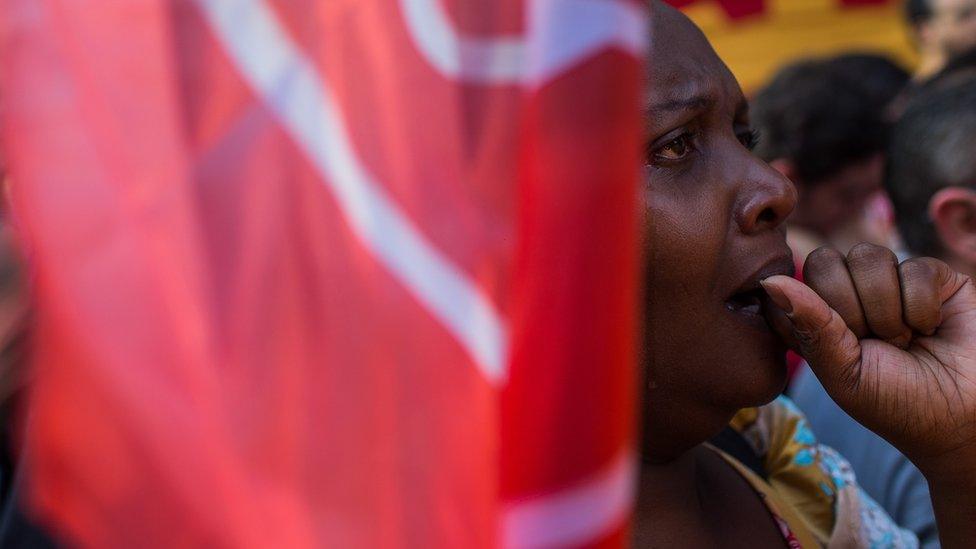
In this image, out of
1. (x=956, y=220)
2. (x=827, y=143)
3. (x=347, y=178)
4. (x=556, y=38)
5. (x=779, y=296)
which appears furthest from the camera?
(x=827, y=143)

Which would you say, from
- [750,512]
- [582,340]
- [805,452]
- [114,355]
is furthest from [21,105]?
[805,452]

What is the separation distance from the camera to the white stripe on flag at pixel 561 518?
686mm

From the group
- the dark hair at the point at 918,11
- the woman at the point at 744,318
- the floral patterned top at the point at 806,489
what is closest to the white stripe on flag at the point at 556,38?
the woman at the point at 744,318

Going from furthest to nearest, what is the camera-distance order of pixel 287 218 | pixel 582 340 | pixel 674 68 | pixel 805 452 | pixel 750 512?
pixel 805 452 < pixel 750 512 < pixel 674 68 < pixel 287 218 < pixel 582 340

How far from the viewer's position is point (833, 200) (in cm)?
332

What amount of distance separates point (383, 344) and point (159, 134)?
0.78ft

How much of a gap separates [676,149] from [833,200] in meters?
2.24

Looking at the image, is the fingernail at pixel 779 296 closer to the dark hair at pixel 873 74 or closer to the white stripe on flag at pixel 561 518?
the white stripe on flag at pixel 561 518

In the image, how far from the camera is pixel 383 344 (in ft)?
2.51

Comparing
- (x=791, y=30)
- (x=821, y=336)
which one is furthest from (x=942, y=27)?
(x=821, y=336)

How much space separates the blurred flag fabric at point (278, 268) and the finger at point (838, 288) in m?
0.60

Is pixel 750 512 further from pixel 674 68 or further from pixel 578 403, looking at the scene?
pixel 578 403

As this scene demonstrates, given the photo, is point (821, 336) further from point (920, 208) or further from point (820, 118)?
point (820, 118)

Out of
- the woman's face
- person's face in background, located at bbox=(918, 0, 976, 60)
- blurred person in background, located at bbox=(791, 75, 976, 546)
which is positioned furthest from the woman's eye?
person's face in background, located at bbox=(918, 0, 976, 60)
